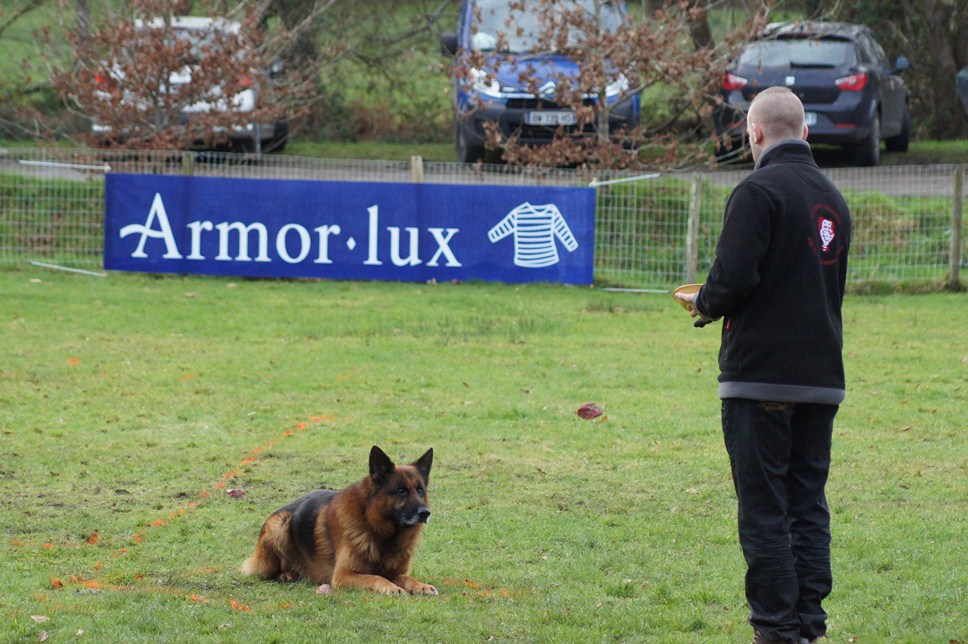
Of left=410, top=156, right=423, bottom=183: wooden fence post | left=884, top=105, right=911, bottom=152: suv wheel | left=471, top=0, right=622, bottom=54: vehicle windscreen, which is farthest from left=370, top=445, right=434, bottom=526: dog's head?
left=884, top=105, right=911, bottom=152: suv wheel

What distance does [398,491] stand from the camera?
621cm

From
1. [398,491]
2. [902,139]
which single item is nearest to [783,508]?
[398,491]

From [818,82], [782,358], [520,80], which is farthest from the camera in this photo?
[818,82]

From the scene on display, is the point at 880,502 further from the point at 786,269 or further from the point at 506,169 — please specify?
the point at 506,169

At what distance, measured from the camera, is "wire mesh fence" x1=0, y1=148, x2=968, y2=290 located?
57.4 ft

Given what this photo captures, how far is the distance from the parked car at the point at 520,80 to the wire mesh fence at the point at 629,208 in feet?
8.80

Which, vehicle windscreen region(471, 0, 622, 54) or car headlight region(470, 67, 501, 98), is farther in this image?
car headlight region(470, 67, 501, 98)

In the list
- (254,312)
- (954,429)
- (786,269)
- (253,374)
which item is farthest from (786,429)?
(254,312)

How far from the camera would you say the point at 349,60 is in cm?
2955

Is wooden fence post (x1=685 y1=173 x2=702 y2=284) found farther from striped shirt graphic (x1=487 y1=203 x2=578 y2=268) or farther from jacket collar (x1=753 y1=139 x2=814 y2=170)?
jacket collar (x1=753 y1=139 x2=814 y2=170)

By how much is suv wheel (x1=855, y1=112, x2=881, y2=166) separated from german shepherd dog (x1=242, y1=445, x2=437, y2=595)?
17.1 m

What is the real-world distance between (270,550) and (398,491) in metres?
0.86

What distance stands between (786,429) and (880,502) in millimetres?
3517

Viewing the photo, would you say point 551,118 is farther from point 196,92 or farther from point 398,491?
point 398,491
